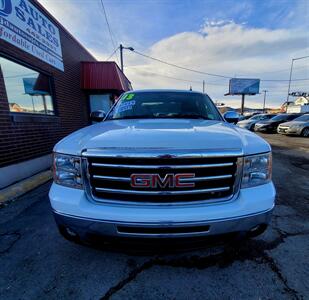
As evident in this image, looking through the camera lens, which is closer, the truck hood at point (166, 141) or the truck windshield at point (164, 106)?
the truck hood at point (166, 141)

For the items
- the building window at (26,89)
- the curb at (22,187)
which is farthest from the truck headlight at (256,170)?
the building window at (26,89)

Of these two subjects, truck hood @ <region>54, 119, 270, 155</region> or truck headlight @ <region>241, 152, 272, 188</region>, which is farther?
truck headlight @ <region>241, 152, 272, 188</region>

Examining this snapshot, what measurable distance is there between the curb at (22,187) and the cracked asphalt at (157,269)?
1.16 m

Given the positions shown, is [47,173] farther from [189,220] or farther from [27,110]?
[189,220]

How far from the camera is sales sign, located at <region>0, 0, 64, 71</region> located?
454cm

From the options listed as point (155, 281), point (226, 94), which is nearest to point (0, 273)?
point (155, 281)

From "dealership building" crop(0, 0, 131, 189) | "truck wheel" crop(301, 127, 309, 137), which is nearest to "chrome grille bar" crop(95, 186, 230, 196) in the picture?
"dealership building" crop(0, 0, 131, 189)

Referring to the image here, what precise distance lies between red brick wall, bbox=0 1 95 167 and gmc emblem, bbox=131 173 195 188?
392 cm

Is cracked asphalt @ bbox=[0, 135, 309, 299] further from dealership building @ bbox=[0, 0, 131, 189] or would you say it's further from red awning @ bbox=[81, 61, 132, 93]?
red awning @ bbox=[81, 61, 132, 93]

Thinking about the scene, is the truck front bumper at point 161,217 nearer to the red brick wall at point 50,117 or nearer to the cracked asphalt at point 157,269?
the cracked asphalt at point 157,269

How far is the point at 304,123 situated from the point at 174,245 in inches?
626

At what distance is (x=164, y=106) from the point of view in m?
3.29

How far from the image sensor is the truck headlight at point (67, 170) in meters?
1.80

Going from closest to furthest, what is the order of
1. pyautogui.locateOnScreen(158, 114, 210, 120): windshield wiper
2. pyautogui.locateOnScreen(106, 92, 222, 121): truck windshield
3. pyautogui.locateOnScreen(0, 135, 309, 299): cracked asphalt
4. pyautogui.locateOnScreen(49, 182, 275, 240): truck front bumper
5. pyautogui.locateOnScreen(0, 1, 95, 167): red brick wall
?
pyautogui.locateOnScreen(49, 182, 275, 240): truck front bumper < pyautogui.locateOnScreen(0, 135, 309, 299): cracked asphalt < pyautogui.locateOnScreen(158, 114, 210, 120): windshield wiper < pyautogui.locateOnScreen(106, 92, 222, 121): truck windshield < pyautogui.locateOnScreen(0, 1, 95, 167): red brick wall
